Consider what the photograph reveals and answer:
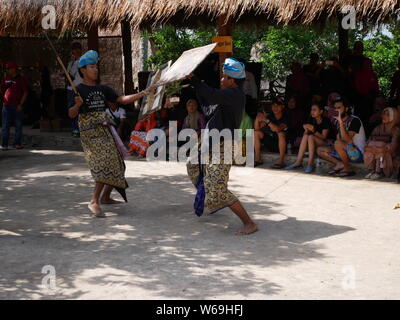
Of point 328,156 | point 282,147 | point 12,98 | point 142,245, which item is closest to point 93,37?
point 12,98

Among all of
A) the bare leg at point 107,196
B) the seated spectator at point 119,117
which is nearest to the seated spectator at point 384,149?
the bare leg at point 107,196

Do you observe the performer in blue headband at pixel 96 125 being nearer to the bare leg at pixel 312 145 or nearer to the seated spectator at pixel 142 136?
the bare leg at pixel 312 145

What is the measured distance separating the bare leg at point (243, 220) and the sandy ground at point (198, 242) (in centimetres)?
8

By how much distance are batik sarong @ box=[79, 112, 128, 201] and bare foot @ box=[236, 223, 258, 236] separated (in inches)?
59.6

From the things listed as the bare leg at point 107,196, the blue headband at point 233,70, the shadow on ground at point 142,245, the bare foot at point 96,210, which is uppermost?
the blue headband at point 233,70

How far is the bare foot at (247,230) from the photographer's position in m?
6.01

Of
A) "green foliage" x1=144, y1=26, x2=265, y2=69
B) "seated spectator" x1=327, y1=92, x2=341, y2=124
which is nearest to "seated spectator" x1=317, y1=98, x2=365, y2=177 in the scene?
"seated spectator" x1=327, y1=92, x2=341, y2=124

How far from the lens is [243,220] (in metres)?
6.06

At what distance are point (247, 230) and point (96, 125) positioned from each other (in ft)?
6.25

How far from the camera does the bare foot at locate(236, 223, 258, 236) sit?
601cm

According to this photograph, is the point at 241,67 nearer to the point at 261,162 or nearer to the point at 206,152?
the point at 206,152

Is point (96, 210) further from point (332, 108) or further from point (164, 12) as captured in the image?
point (164, 12)
